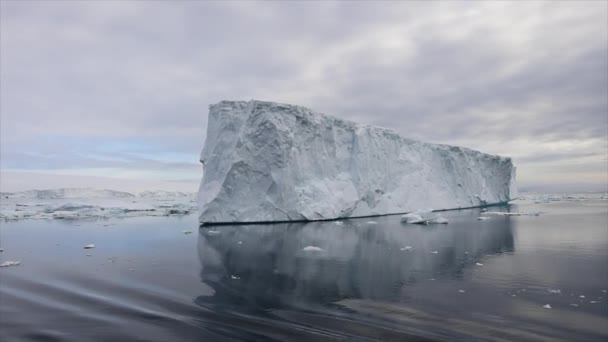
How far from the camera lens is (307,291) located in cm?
645

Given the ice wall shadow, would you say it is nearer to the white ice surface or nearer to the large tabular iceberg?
the large tabular iceberg

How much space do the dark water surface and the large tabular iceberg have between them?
6.39m

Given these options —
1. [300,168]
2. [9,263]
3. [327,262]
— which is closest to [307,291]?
[327,262]

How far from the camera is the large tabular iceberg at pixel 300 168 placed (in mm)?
18531

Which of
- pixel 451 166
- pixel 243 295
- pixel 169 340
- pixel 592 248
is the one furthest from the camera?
pixel 451 166

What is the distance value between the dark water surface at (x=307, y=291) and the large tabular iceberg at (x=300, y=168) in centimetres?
639

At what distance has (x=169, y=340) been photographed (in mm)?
4223

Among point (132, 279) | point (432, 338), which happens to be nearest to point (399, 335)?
point (432, 338)

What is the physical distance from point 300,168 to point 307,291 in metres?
13.5

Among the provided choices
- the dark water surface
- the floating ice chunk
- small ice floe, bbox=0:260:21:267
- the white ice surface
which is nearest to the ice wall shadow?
the dark water surface

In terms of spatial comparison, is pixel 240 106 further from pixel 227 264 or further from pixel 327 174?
pixel 227 264

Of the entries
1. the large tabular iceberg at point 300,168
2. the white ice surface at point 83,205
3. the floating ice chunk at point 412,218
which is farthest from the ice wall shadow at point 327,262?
the white ice surface at point 83,205

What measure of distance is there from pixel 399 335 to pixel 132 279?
4917mm

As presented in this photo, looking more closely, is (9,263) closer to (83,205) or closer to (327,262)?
(327,262)
